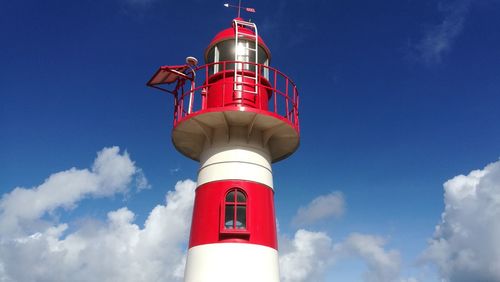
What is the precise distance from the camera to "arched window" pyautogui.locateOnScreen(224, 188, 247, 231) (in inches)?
481

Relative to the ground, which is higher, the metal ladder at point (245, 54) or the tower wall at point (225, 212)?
the metal ladder at point (245, 54)

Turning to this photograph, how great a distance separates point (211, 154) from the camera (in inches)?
517

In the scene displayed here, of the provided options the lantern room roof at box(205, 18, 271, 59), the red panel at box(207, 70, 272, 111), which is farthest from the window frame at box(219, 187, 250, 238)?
the lantern room roof at box(205, 18, 271, 59)

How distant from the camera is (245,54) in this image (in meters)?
14.3

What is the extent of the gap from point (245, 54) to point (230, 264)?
696 centimetres

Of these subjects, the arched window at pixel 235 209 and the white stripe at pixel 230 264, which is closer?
the white stripe at pixel 230 264

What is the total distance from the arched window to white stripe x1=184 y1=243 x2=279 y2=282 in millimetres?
717

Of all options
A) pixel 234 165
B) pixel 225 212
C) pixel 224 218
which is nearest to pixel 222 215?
pixel 224 218

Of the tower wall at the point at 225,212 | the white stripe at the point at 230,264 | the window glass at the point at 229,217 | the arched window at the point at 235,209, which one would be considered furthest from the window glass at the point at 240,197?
the white stripe at the point at 230,264

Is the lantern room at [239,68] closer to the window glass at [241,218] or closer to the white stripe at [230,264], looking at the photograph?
the window glass at [241,218]

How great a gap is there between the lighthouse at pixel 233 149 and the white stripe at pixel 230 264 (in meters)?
0.03

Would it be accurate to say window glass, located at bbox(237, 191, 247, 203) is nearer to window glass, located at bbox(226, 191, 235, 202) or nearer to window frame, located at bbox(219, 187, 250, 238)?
window frame, located at bbox(219, 187, 250, 238)

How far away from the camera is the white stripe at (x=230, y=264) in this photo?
11.3 meters

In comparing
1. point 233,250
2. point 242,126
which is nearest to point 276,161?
point 242,126
